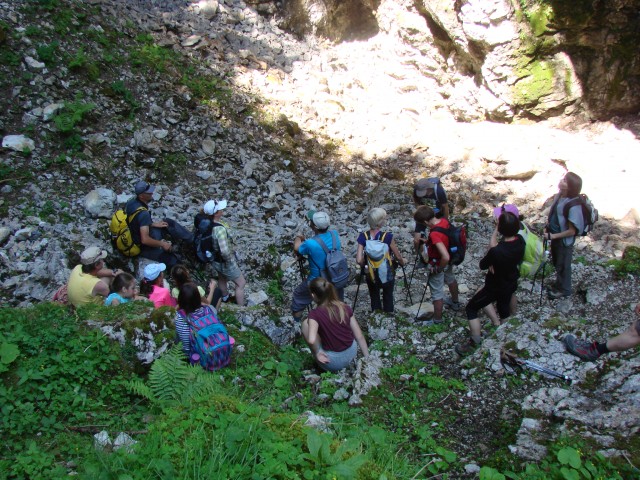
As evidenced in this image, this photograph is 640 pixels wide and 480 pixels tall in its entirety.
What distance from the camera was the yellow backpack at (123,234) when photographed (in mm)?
7328

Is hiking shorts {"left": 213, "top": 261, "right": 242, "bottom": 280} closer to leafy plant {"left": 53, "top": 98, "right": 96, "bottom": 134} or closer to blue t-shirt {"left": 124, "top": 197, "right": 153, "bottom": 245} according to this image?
blue t-shirt {"left": 124, "top": 197, "right": 153, "bottom": 245}

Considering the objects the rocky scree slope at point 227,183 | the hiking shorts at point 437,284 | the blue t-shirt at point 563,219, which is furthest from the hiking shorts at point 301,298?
the blue t-shirt at point 563,219

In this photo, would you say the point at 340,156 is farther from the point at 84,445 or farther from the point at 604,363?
the point at 84,445

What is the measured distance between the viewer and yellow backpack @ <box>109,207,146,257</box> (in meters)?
7.33

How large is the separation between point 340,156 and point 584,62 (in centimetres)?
678

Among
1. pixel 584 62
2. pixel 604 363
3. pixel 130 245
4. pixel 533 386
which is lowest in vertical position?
pixel 130 245

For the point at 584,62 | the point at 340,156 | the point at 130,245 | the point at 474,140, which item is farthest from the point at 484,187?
the point at 130,245

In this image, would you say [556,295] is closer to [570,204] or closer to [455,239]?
[570,204]

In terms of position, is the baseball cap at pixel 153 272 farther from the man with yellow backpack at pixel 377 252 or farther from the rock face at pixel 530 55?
the rock face at pixel 530 55

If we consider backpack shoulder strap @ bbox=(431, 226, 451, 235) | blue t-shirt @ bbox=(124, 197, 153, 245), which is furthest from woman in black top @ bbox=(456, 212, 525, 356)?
blue t-shirt @ bbox=(124, 197, 153, 245)

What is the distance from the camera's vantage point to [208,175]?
33.7 feet

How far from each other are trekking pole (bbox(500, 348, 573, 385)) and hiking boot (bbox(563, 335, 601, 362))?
32cm

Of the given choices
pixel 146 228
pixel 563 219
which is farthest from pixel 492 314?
pixel 146 228

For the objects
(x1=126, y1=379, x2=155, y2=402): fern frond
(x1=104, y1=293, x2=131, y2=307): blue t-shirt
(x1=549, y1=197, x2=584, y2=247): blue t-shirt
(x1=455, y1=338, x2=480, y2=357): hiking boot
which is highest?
(x1=549, y1=197, x2=584, y2=247): blue t-shirt
